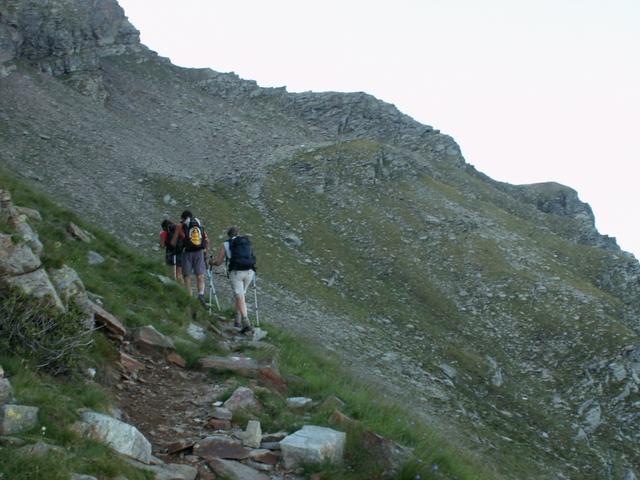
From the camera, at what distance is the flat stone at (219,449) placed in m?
8.01

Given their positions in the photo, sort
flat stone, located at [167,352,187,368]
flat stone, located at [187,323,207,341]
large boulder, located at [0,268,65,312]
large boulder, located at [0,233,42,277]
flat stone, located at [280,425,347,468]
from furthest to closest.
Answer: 1. flat stone, located at [187,323,207,341]
2. flat stone, located at [167,352,187,368]
3. large boulder, located at [0,233,42,277]
4. large boulder, located at [0,268,65,312]
5. flat stone, located at [280,425,347,468]

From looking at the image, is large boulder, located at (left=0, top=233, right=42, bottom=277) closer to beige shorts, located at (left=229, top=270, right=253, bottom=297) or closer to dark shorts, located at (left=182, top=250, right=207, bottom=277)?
beige shorts, located at (left=229, top=270, right=253, bottom=297)

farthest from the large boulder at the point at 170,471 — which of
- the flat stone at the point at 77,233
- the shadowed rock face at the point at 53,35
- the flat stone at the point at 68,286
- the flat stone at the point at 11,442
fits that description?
the shadowed rock face at the point at 53,35

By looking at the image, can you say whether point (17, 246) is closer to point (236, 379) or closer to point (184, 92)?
point (236, 379)

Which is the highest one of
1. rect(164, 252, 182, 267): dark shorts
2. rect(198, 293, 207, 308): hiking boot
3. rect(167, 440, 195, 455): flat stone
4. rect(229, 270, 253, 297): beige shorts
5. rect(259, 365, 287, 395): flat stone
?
rect(229, 270, 253, 297): beige shorts

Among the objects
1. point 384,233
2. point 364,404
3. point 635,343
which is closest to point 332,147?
point 384,233

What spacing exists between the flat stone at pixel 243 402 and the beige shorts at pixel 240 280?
227 inches

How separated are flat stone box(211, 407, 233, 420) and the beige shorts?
6240 mm

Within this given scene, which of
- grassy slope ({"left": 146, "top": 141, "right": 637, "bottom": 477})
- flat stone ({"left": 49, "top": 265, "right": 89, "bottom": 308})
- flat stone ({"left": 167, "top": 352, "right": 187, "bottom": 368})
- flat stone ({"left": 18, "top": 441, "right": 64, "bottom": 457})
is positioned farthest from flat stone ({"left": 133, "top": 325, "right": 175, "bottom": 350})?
grassy slope ({"left": 146, "top": 141, "right": 637, "bottom": 477})

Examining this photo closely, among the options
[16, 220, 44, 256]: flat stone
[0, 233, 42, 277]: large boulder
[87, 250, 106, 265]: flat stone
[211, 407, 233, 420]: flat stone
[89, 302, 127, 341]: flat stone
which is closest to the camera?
[0, 233, 42, 277]: large boulder

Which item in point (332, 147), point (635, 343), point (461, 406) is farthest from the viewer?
point (332, 147)

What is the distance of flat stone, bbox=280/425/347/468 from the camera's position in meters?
8.14

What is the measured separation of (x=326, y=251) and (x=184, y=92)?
26.1m

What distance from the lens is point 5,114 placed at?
36.3 metres
